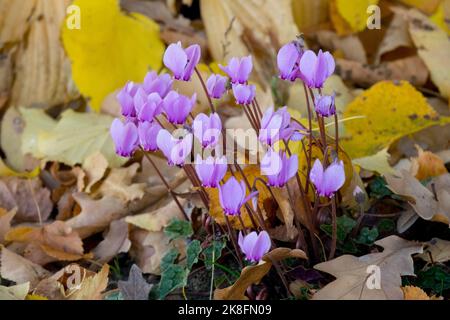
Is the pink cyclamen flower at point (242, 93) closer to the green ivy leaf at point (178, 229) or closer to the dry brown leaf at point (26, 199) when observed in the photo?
the green ivy leaf at point (178, 229)

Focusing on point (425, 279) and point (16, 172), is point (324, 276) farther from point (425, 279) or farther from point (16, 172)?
point (16, 172)

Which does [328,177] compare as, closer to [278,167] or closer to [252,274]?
[278,167]

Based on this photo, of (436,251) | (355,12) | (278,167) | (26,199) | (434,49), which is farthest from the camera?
(355,12)

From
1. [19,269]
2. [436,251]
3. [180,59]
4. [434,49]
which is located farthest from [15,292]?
[434,49]

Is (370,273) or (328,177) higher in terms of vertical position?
(328,177)

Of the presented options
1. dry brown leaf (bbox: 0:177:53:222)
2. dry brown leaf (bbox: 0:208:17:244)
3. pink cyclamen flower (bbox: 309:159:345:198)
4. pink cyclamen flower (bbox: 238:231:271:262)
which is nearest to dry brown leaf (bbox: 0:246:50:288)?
dry brown leaf (bbox: 0:208:17:244)

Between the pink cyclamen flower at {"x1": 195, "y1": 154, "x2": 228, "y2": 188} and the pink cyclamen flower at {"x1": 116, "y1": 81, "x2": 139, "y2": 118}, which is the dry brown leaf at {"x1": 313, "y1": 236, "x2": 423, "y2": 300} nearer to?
the pink cyclamen flower at {"x1": 195, "y1": 154, "x2": 228, "y2": 188}
